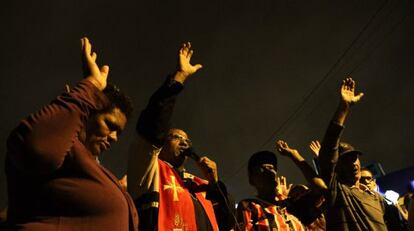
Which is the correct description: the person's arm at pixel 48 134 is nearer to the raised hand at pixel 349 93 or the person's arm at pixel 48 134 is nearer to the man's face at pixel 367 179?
the raised hand at pixel 349 93

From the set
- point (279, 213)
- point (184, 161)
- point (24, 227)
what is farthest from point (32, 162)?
point (279, 213)

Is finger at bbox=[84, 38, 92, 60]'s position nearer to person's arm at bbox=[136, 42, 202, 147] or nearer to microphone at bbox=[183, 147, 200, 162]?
person's arm at bbox=[136, 42, 202, 147]

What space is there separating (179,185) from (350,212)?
6.82 feet

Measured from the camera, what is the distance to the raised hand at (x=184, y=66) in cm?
313

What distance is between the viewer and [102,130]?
2234 mm

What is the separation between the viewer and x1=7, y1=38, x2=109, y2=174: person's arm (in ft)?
5.16

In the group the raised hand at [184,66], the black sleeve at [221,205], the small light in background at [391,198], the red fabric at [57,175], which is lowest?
the red fabric at [57,175]

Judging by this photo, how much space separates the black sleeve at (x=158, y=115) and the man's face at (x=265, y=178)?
2085mm

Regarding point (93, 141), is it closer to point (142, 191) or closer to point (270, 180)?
point (142, 191)

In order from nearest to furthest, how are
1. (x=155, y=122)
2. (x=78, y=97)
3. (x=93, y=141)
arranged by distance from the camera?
1. (x=78, y=97)
2. (x=93, y=141)
3. (x=155, y=122)

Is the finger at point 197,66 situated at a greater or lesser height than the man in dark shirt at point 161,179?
greater

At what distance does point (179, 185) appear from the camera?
3217mm

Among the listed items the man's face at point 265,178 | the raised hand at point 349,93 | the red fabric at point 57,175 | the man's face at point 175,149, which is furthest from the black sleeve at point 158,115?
the raised hand at point 349,93

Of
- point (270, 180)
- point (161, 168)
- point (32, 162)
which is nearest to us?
point (32, 162)
